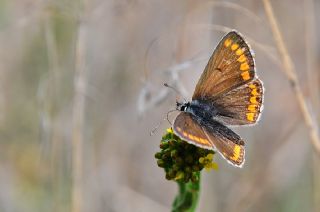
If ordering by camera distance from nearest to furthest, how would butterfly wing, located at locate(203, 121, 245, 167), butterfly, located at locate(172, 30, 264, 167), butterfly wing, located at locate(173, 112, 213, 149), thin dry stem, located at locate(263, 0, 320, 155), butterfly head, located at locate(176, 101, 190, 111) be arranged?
butterfly wing, located at locate(173, 112, 213, 149), butterfly wing, located at locate(203, 121, 245, 167), butterfly, located at locate(172, 30, 264, 167), butterfly head, located at locate(176, 101, 190, 111), thin dry stem, located at locate(263, 0, 320, 155)

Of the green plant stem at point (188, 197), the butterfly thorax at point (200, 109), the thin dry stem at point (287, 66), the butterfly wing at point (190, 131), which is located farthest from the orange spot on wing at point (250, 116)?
the thin dry stem at point (287, 66)

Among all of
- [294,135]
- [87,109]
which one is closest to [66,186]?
[87,109]

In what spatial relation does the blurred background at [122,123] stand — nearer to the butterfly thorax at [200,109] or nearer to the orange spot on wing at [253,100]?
the butterfly thorax at [200,109]

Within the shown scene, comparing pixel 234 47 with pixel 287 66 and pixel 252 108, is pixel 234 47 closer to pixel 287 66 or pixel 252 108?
pixel 252 108

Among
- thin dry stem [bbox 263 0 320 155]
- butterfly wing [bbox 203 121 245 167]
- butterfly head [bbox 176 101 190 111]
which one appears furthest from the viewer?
thin dry stem [bbox 263 0 320 155]

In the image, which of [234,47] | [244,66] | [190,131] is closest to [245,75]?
[244,66]

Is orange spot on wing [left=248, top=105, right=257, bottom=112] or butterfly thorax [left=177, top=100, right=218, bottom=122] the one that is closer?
orange spot on wing [left=248, top=105, right=257, bottom=112]

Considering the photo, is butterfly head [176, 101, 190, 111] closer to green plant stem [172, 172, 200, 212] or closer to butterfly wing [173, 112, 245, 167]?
butterfly wing [173, 112, 245, 167]

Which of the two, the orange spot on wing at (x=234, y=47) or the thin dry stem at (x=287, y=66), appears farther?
the thin dry stem at (x=287, y=66)

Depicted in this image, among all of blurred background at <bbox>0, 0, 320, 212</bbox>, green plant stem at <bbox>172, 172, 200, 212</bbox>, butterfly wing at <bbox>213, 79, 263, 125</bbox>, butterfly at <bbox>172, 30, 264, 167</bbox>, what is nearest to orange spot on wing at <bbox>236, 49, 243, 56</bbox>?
butterfly at <bbox>172, 30, 264, 167</bbox>
